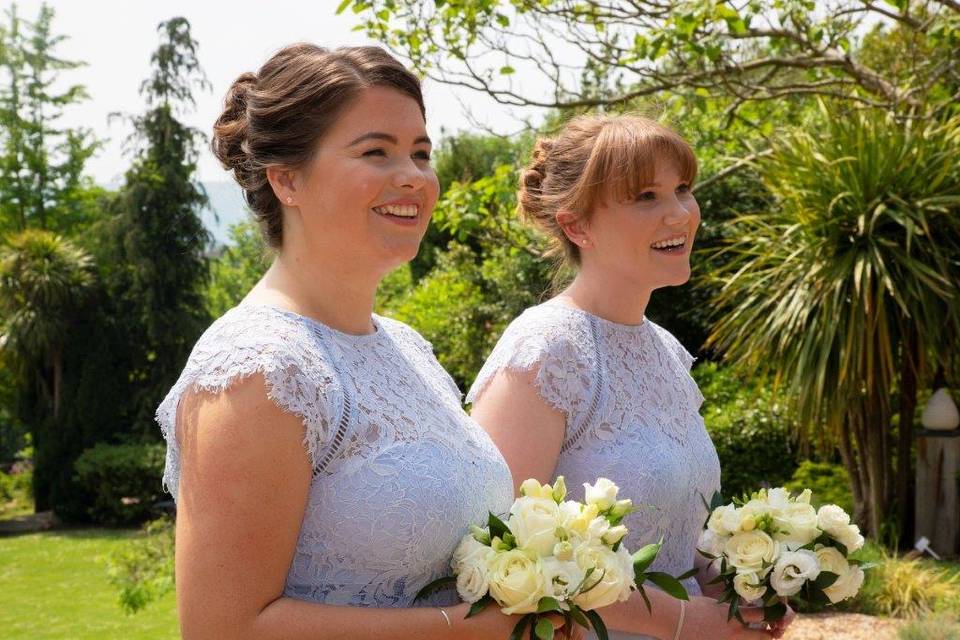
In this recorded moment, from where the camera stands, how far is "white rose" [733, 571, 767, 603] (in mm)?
2430

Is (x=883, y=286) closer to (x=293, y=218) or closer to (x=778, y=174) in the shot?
(x=778, y=174)

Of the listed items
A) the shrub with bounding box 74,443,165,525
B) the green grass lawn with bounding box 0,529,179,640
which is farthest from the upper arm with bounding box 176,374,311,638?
the shrub with bounding box 74,443,165,525

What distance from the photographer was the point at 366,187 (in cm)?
208

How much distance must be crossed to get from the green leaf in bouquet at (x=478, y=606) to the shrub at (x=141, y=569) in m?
5.53

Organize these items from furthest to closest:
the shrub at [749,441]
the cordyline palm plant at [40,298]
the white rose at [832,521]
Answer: the cordyline palm plant at [40,298] → the shrub at [749,441] → the white rose at [832,521]

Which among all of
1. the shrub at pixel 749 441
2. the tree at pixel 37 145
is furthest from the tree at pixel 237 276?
the shrub at pixel 749 441

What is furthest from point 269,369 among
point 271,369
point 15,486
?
point 15,486

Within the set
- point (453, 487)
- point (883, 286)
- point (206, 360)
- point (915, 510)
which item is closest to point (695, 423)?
point (453, 487)

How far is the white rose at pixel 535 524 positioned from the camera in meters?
1.97

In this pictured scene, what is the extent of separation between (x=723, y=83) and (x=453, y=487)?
16.8 ft

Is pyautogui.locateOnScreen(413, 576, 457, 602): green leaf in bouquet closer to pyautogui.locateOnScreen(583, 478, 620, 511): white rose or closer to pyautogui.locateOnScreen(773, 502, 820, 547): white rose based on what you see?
pyautogui.locateOnScreen(583, 478, 620, 511): white rose

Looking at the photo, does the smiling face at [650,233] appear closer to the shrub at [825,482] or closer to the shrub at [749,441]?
the shrub at [825,482]

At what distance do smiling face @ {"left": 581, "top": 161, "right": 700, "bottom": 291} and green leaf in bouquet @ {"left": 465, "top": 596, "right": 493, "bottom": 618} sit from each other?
1.22 metres

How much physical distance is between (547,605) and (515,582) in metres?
0.07
